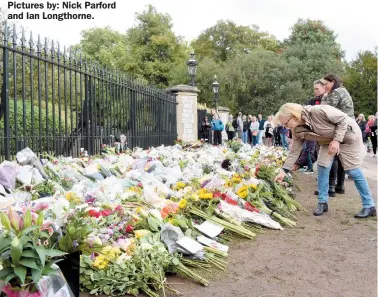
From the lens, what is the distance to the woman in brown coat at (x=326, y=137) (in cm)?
502

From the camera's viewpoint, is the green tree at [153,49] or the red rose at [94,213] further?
the green tree at [153,49]

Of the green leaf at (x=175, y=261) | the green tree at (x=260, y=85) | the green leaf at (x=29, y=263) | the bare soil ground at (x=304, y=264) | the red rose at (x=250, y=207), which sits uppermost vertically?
the green tree at (x=260, y=85)

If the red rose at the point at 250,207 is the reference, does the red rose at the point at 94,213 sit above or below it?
above

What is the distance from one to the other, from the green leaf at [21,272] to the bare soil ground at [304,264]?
125 cm

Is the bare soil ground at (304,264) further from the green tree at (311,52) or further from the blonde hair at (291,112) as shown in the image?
the green tree at (311,52)

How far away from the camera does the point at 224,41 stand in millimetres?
50406

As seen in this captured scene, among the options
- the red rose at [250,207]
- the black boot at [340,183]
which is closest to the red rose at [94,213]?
the red rose at [250,207]

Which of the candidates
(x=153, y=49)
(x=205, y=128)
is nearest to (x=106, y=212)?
(x=205, y=128)

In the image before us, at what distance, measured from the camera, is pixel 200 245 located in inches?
137

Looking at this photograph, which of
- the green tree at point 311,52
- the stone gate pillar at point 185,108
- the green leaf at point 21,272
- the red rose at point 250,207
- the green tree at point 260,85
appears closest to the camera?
the green leaf at point 21,272

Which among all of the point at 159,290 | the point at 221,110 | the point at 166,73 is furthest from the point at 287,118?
the point at 166,73

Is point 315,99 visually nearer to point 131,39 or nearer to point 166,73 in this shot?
point 166,73

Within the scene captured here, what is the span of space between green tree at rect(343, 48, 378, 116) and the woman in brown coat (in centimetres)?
3769

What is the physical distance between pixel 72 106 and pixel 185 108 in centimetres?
792
